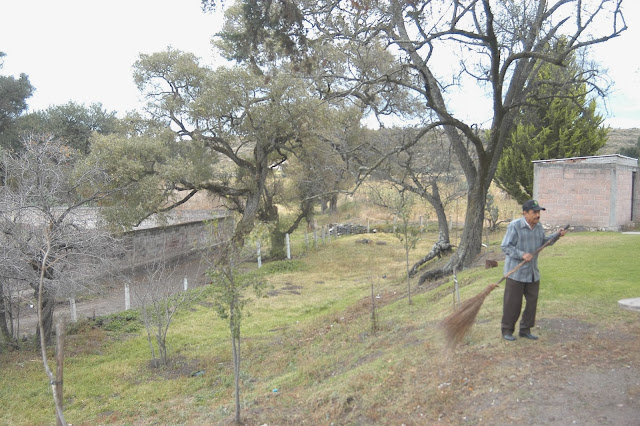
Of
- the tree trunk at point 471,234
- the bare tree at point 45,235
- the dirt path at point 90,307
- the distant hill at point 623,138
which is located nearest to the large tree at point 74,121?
the dirt path at point 90,307

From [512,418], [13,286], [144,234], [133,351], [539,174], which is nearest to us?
[512,418]

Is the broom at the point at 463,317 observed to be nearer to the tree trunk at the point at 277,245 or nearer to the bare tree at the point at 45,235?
the bare tree at the point at 45,235

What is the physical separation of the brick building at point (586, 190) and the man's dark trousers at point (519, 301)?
11.6 m

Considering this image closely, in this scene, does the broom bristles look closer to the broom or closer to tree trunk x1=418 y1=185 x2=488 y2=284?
the broom

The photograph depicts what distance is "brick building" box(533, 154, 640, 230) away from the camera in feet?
50.7

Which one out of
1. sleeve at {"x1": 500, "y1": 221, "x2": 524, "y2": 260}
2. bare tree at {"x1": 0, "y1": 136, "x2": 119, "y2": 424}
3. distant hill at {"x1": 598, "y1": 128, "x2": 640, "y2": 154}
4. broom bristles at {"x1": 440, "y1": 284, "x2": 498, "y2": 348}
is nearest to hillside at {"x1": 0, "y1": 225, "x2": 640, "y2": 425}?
broom bristles at {"x1": 440, "y1": 284, "x2": 498, "y2": 348}

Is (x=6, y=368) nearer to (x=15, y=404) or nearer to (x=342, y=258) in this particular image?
(x=15, y=404)

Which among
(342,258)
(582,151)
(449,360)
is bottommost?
(342,258)

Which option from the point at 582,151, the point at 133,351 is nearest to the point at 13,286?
the point at 133,351

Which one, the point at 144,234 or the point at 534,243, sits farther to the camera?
the point at 144,234

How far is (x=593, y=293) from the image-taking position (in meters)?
7.93

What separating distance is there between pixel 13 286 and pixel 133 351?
9.03ft

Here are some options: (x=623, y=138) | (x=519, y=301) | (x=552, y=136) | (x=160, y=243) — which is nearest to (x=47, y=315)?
(x=519, y=301)

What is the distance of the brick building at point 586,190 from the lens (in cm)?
1545
